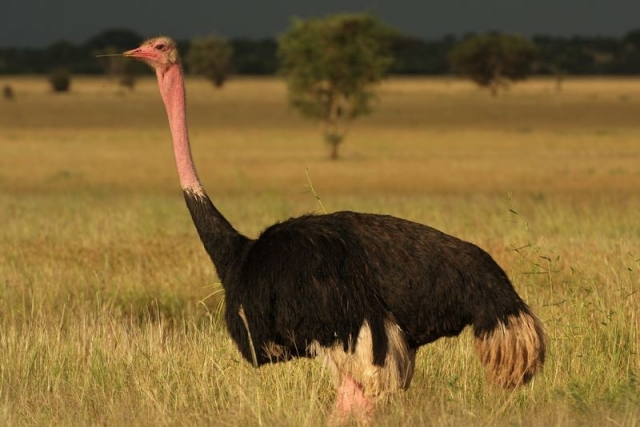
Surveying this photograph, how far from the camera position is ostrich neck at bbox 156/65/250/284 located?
5883mm

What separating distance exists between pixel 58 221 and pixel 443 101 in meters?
67.3

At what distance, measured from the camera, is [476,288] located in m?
5.42

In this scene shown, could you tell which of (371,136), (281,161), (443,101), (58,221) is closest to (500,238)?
(58,221)

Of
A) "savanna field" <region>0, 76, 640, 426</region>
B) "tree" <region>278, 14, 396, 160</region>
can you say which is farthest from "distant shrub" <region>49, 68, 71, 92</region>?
"tree" <region>278, 14, 396, 160</region>

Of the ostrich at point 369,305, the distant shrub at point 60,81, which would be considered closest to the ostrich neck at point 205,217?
the ostrich at point 369,305

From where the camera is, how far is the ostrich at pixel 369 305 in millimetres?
5254

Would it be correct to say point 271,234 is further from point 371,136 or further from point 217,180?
point 371,136

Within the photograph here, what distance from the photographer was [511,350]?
5.32m

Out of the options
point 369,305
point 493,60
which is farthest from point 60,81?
point 369,305

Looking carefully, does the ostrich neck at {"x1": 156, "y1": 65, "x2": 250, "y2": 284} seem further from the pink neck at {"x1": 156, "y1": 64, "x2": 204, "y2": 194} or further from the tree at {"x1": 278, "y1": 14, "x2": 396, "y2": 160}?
the tree at {"x1": 278, "y1": 14, "x2": 396, "y2": 160}

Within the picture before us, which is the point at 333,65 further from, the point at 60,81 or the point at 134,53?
the point at 60,81

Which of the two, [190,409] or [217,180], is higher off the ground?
[190,409]

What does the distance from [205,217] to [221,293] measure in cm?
426

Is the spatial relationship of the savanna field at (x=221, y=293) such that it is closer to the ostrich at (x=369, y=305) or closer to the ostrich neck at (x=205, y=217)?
the ostrich at (x=369, y=305)
